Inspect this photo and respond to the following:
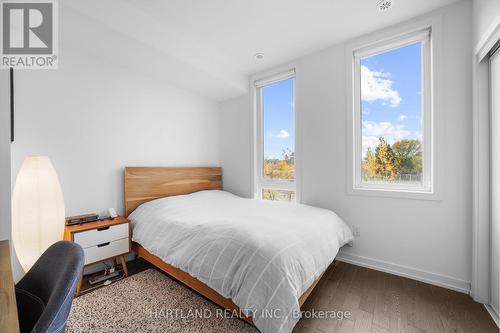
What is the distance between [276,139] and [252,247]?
213cm

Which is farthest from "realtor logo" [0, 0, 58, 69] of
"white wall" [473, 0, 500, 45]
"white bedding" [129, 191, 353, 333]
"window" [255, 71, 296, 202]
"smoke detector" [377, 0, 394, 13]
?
"white wall" [473, 0, 500, 45]

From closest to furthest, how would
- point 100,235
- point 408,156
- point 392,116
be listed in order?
1. point 100,235
2. point 408,156
3. point 392,116

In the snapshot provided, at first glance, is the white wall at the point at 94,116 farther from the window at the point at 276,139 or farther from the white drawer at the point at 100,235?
the window at the point at 276,139

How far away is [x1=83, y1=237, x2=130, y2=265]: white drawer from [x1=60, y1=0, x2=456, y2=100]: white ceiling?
202 cm

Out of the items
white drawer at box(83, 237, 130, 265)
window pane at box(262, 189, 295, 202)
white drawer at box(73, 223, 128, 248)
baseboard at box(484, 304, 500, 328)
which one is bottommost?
baseboard at box(484, 304, 500, 328)

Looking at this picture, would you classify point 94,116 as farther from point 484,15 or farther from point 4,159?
point 484,15

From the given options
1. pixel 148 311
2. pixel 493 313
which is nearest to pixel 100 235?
pixel 148 311

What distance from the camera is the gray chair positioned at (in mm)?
687

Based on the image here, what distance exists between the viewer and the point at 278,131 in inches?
129

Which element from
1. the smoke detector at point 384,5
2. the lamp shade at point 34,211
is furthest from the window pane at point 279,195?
the lamp shade at point 34,211

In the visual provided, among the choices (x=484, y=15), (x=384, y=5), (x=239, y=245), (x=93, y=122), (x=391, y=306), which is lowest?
(x=391, y=306)

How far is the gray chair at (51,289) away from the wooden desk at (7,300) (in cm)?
10

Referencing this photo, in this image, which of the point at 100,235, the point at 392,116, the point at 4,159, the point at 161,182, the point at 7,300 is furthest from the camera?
the point at 161,182

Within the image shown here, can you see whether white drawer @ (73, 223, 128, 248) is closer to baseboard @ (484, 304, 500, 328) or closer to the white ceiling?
the white ceiling
